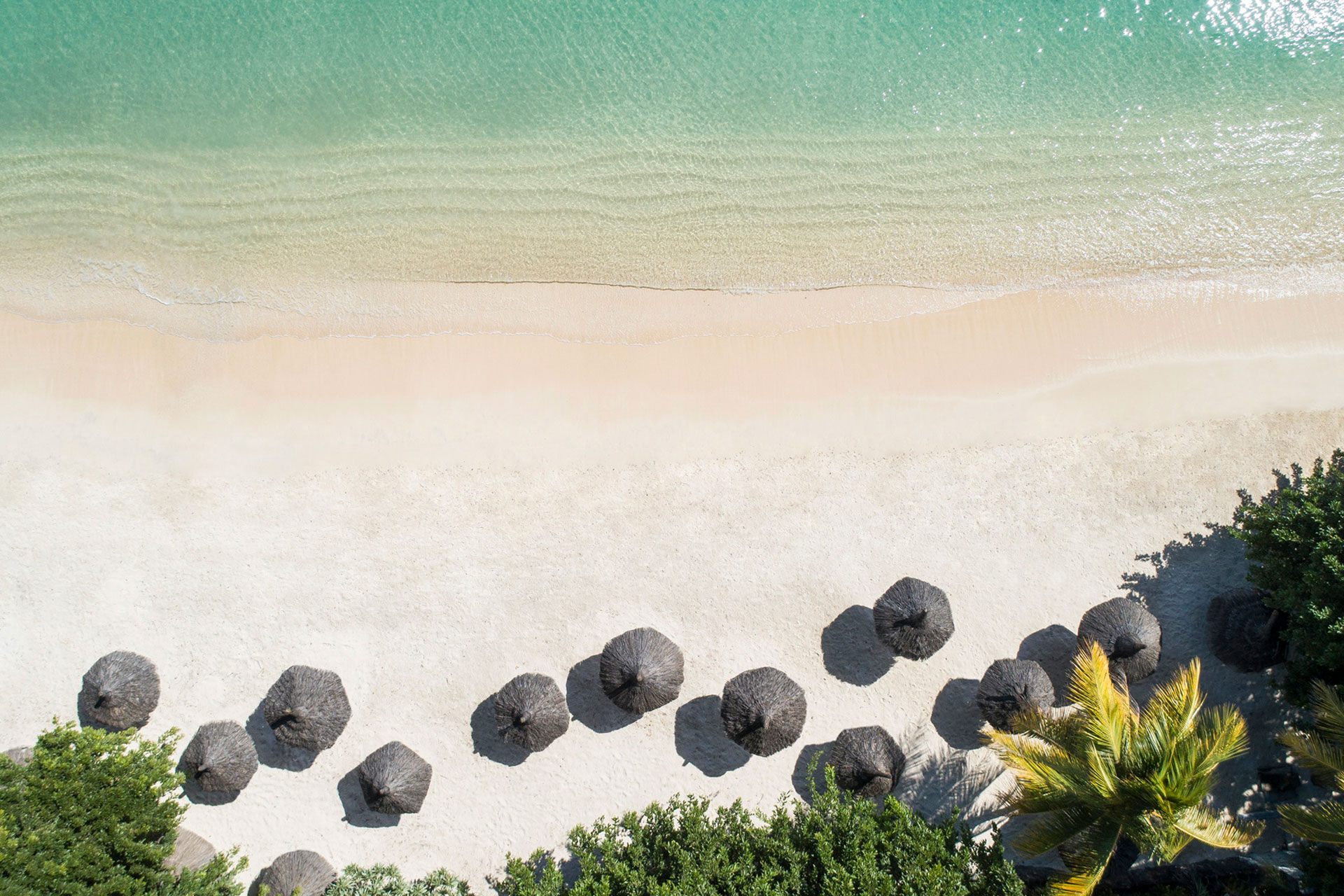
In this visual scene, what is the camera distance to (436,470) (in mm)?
15461

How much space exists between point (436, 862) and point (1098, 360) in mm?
15060

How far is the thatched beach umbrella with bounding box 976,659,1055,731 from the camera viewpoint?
13.8 meters

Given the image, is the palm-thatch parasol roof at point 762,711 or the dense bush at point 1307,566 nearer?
the dense bush at point 1307,566

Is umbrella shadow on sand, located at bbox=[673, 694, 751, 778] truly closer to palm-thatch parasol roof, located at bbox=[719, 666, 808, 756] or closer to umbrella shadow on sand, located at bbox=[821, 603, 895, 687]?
palm-thatch parasol roof, located at bbox=[719, 666, 808, 756]

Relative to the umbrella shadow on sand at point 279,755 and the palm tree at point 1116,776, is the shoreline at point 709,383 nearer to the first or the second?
the umbrella shadow on sand at point 279,755

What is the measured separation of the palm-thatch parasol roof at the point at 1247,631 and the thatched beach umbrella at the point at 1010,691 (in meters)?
3.12

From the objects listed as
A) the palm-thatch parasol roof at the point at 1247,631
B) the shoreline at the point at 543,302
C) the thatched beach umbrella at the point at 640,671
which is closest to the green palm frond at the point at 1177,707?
the palm-thatch parasol roof at the point at 1247,631

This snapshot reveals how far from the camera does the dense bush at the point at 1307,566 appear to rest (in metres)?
12.4

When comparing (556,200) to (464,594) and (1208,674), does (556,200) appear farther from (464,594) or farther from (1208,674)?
(1208,674)

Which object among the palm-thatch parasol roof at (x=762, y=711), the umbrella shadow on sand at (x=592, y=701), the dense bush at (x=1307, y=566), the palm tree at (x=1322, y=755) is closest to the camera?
the palm tree at (x=1322, y=755)

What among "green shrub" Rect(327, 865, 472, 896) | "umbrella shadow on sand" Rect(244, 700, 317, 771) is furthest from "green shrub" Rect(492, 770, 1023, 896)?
"umbrella shadow on sand" Rect(244, 700, 317, 771)

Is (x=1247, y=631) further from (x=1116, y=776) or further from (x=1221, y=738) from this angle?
(x=1116, y=776)

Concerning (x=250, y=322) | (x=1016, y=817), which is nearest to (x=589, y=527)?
(x=250, y=322)

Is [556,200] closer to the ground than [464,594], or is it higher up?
higher up
